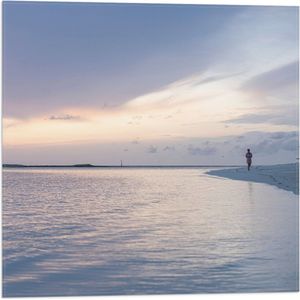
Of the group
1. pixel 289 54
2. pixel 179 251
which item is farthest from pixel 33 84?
pixel 179 251

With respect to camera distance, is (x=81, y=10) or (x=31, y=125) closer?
(x=81, y=10)

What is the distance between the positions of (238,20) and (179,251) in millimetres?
3490

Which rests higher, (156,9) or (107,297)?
(156,9)

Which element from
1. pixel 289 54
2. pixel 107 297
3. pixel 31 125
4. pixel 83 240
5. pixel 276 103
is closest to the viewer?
pixel 107 297

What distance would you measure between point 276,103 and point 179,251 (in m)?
4.30

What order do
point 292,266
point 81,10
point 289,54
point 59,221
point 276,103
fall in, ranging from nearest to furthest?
point 292,266 → point 59,221 → point 289,54 → point 81,10 → point 276,103

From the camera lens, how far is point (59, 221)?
19.0 ft

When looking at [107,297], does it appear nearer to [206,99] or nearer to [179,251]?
[179,251]

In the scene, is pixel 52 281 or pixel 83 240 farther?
pixel 83 240

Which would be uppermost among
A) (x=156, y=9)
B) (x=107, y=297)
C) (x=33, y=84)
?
(x=156, y=9)

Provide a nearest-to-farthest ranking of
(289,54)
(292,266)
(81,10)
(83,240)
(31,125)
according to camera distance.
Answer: (292,266) < (83,240) < (289,54) < (81,10) < (31,125)

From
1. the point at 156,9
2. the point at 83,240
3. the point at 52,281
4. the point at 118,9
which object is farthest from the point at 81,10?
the point at 52,281

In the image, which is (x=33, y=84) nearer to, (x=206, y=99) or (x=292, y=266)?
(x=206, y=99)

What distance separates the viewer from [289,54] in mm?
6336
